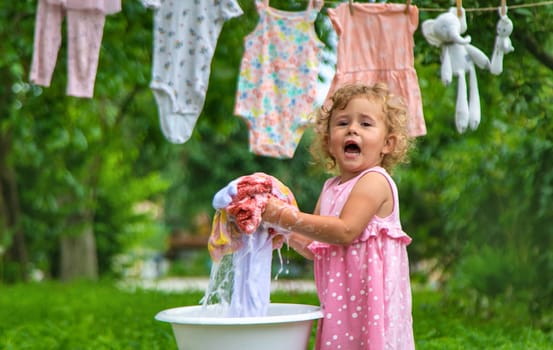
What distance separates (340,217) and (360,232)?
8 centimetres

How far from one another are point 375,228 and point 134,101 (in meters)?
7.20

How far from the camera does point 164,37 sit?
4.48m

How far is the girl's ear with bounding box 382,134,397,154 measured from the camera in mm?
2977

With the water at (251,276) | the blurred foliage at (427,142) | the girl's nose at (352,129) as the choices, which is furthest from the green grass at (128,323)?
the girl's nose at (352,129)

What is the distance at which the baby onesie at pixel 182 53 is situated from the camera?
4453 millimetres

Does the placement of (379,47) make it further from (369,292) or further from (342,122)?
(369,292)

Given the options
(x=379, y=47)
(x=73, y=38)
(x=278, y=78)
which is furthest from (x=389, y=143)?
Result: (x=73, y=38)

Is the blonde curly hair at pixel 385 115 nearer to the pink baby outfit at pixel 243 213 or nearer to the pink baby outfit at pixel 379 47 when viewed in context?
the pink baby outfit at pixel 243 213

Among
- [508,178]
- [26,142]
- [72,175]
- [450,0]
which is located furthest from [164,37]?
[72,175]

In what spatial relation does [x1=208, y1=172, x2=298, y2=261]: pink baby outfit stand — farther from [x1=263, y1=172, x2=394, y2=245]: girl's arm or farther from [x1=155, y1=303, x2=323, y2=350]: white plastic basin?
[x1=155, y1=303, x2=323, y2=350]: white plastic basin

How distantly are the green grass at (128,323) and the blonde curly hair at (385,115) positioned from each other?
1.36 meters

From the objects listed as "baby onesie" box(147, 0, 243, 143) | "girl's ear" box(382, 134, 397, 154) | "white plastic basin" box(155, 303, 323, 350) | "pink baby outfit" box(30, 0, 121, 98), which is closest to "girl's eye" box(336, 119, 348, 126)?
"girl's ear" box(382, 134, 397, 154)

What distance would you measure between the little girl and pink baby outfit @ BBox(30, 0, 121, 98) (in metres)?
2.00

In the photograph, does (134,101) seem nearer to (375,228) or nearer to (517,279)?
(517,279)
